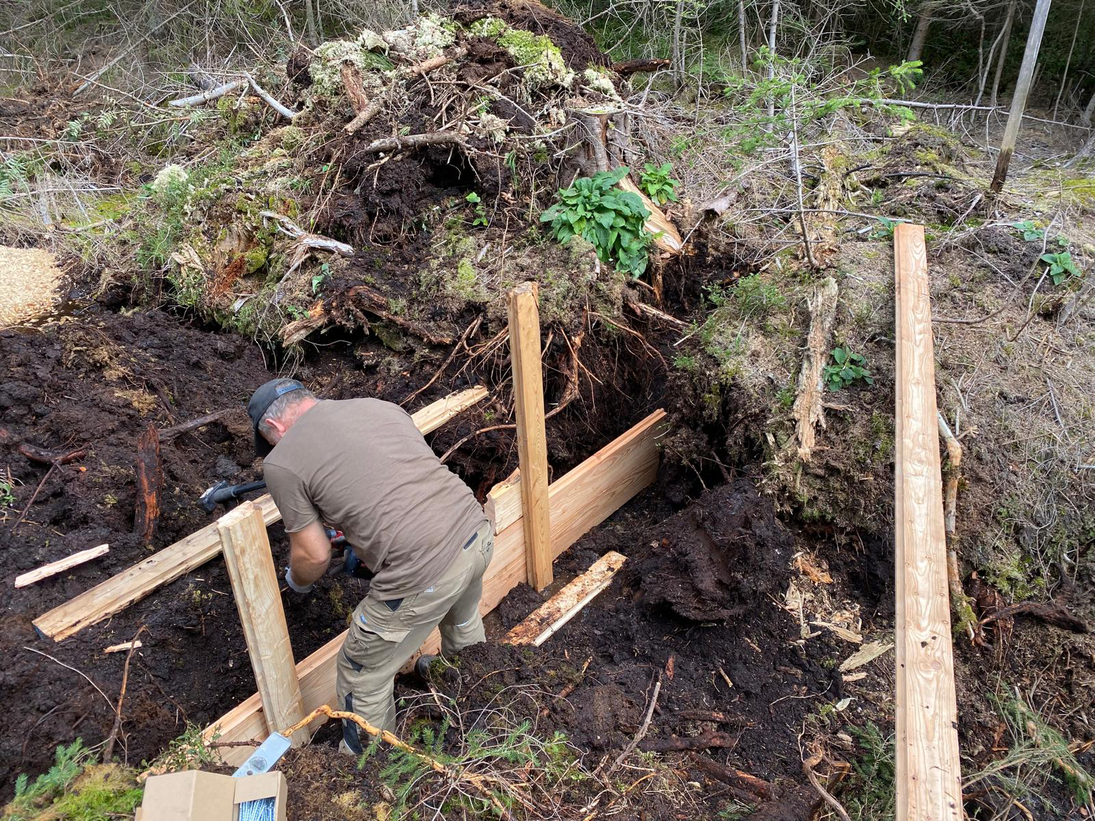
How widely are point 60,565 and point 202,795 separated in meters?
1.69

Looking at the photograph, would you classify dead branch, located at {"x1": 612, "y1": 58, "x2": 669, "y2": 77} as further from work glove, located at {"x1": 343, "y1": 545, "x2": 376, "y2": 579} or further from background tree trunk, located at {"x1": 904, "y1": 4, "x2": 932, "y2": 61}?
work glove, located at {"x1": 343, "y1": 545, "x2": 376, "y2": 579}

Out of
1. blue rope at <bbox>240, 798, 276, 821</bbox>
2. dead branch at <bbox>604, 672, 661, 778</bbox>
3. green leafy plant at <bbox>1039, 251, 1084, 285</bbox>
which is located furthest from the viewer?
green leafy plant at <bbox>1039, 251, 1084, 285</bbox>

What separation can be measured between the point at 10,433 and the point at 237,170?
2.74 m

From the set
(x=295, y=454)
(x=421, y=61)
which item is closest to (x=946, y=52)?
(x=421, y=61)

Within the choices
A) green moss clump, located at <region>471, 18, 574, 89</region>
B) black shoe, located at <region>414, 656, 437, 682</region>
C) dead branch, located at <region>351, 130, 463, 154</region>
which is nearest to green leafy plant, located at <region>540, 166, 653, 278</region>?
dead branch, located at <region>351, 130, 463, 154</region>

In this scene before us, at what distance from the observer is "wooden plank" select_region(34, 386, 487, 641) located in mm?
2506

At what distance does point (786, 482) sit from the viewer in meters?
3.14

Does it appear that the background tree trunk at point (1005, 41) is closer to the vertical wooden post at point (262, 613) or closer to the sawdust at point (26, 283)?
the vertical wooden post at point (262, 613)

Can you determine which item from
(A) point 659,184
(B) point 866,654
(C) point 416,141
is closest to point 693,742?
(B) point 866,654

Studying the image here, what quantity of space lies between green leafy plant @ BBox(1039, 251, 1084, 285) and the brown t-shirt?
12.3 ft

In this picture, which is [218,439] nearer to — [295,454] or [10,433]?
[10,433]

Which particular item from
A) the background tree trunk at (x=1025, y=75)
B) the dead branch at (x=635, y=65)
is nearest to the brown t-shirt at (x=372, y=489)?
the background tree trunk at (x=1025, y=75)

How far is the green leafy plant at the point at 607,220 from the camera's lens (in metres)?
4.06

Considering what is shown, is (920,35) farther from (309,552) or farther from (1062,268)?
(309,552)
